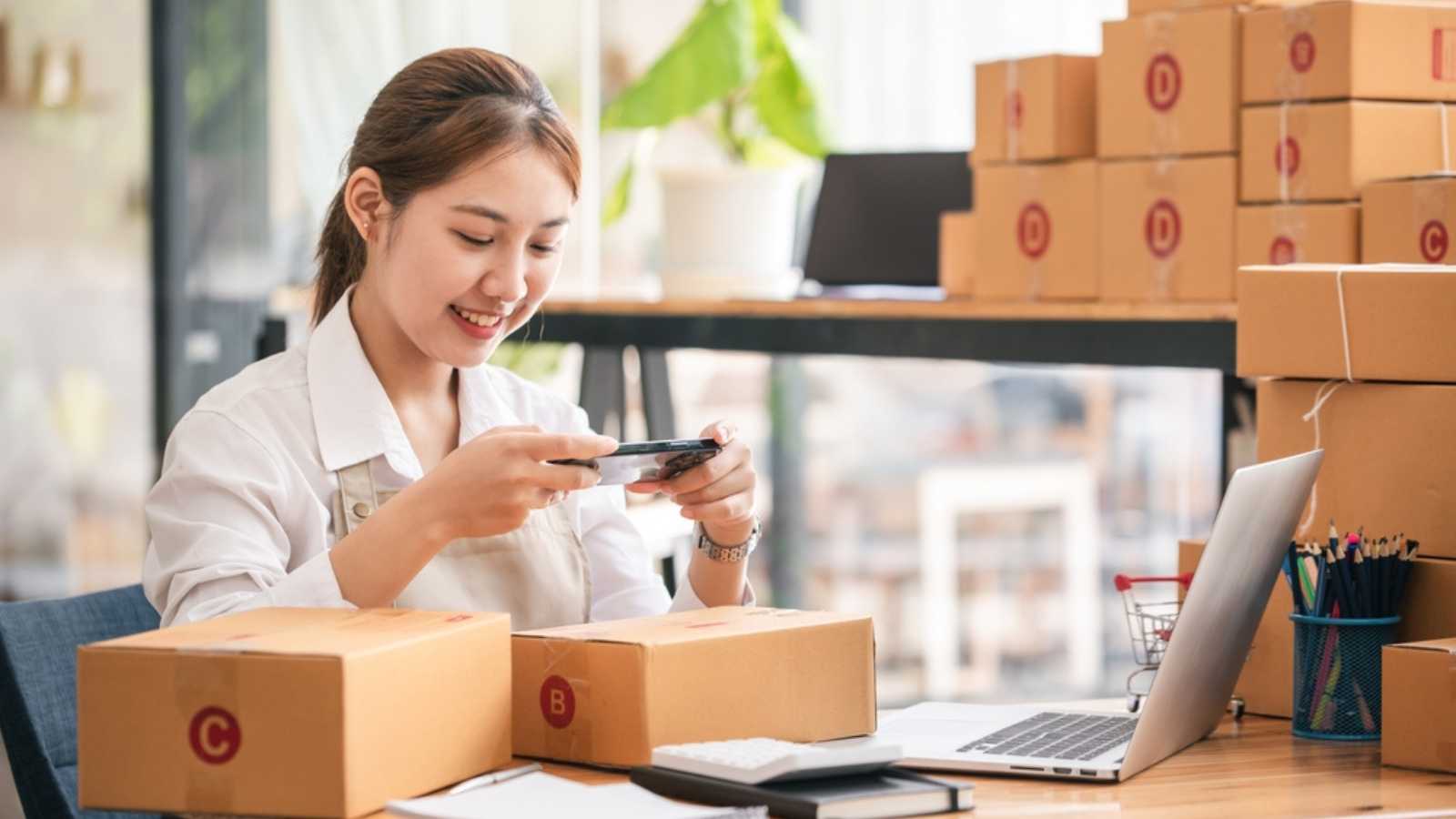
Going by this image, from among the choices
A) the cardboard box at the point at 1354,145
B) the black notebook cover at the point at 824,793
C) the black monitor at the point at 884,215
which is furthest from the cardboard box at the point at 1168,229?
the black notebook cover at the point at 824,793

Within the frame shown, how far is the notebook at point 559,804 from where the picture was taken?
1.17 meters

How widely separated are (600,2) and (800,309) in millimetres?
1717

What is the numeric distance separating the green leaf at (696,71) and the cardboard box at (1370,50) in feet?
4.26

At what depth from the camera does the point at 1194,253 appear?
2.54 m

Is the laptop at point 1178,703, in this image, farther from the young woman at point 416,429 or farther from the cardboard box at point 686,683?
the young woman at point 416,429

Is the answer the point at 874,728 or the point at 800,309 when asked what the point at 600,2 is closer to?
the point at 800,309

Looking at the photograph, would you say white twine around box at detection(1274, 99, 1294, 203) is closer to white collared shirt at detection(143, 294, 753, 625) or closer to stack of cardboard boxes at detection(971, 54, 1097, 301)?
stack of cardboard boxes at detection(971, 54, 1097, 301)

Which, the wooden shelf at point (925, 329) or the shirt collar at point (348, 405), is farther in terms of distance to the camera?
the wooden shelf at point (925, 329)

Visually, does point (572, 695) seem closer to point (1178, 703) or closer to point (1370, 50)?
point (1178, 703)

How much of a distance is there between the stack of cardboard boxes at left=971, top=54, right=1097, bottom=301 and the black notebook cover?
155cm

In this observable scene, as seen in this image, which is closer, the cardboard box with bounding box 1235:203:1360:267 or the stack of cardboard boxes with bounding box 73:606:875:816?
the stack of cardboard boxes with bounding box 73:606:875:816

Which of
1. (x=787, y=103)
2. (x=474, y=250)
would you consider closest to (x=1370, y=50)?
(x=474, y=250)

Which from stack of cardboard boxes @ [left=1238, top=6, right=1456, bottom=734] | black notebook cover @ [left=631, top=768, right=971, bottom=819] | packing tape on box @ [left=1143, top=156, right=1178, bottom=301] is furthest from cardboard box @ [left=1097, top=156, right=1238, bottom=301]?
black notebook cover @ [left=631, top=768, right=971, bottom=819]

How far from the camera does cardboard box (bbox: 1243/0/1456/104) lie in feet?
7.63
